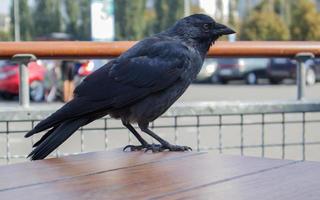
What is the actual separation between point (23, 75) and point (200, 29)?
1.14 meters

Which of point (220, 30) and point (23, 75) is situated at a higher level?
point (220, 30)

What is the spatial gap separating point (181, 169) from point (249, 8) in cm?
4938

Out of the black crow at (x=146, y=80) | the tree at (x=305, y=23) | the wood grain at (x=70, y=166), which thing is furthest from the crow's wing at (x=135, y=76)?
the tree at (x=305, y=23)

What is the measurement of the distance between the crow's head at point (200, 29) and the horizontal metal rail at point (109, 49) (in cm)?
54

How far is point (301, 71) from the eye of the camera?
14.3ft

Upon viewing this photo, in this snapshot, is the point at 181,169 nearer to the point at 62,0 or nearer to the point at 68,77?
the point at 68,77

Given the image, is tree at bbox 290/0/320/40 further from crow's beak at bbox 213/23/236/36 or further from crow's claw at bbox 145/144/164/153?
crow's claw at bbox 145/144/164/153

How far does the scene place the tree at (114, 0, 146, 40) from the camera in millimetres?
34356

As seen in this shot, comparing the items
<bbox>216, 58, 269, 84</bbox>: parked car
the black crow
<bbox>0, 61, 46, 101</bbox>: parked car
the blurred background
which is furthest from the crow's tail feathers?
<bbox>216, 58, 269, 84</bbox>: parked car

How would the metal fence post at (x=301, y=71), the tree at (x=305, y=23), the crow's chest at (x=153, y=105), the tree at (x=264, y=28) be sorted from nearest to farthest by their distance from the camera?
the crow's chest at (x=153, y=105) → the metal fence post at (x=301, y=71) → the tree at (x=305, y=23) → the tree at (x=264, y=28)

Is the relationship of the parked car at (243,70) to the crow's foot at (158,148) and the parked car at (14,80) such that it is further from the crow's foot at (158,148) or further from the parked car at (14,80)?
the crow's foot at (158,148)

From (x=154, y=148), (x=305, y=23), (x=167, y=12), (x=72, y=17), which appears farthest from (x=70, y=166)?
(x=305, y=23)

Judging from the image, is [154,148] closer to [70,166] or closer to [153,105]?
[153,105]

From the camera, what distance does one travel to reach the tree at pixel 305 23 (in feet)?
133
